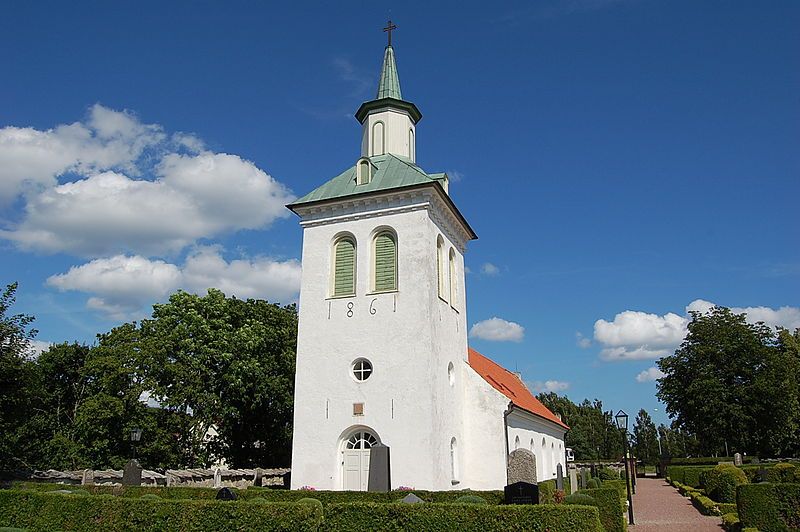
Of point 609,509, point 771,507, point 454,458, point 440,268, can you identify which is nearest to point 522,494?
point 609,509

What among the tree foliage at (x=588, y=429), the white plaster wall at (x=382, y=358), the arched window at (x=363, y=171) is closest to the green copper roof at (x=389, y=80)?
the arched window at (x=363, y=171)

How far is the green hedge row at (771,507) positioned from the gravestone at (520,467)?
243 inches

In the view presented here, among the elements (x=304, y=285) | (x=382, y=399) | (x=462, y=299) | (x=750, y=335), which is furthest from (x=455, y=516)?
(x=750, y=335)

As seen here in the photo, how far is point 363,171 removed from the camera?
22.3 m

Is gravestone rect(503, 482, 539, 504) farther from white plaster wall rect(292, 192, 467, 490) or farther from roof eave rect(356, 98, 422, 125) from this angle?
roof eave rect(356, 98, 422, 125)

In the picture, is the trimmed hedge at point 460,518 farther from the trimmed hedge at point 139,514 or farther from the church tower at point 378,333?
the church tower at point 378,333

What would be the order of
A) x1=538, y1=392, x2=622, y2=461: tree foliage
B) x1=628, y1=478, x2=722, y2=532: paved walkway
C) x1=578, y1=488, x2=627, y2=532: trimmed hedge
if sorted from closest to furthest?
x1=578, y1=488, x2=627, y2=532: trimmed hedge < x1=628, y1=478, x2=722, y2=532: paved walkway < x1=538, y1=392, x2=622, y2=461: tree foliage

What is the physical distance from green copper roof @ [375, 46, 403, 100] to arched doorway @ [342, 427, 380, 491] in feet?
43.7

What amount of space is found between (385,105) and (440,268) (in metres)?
7.18

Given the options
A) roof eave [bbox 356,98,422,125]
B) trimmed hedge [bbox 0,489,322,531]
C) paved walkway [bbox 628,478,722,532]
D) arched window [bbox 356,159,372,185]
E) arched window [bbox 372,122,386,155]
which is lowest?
paved walkway [bbox 628,478,722,532]

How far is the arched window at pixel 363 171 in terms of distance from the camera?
22.1 metres

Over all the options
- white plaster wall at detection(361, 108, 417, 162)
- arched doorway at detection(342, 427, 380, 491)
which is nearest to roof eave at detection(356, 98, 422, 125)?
white plaster wall at detection(361, 108, 417, 162)

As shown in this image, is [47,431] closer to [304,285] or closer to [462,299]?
[304,285]

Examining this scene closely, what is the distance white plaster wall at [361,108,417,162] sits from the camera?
78.7 feet
